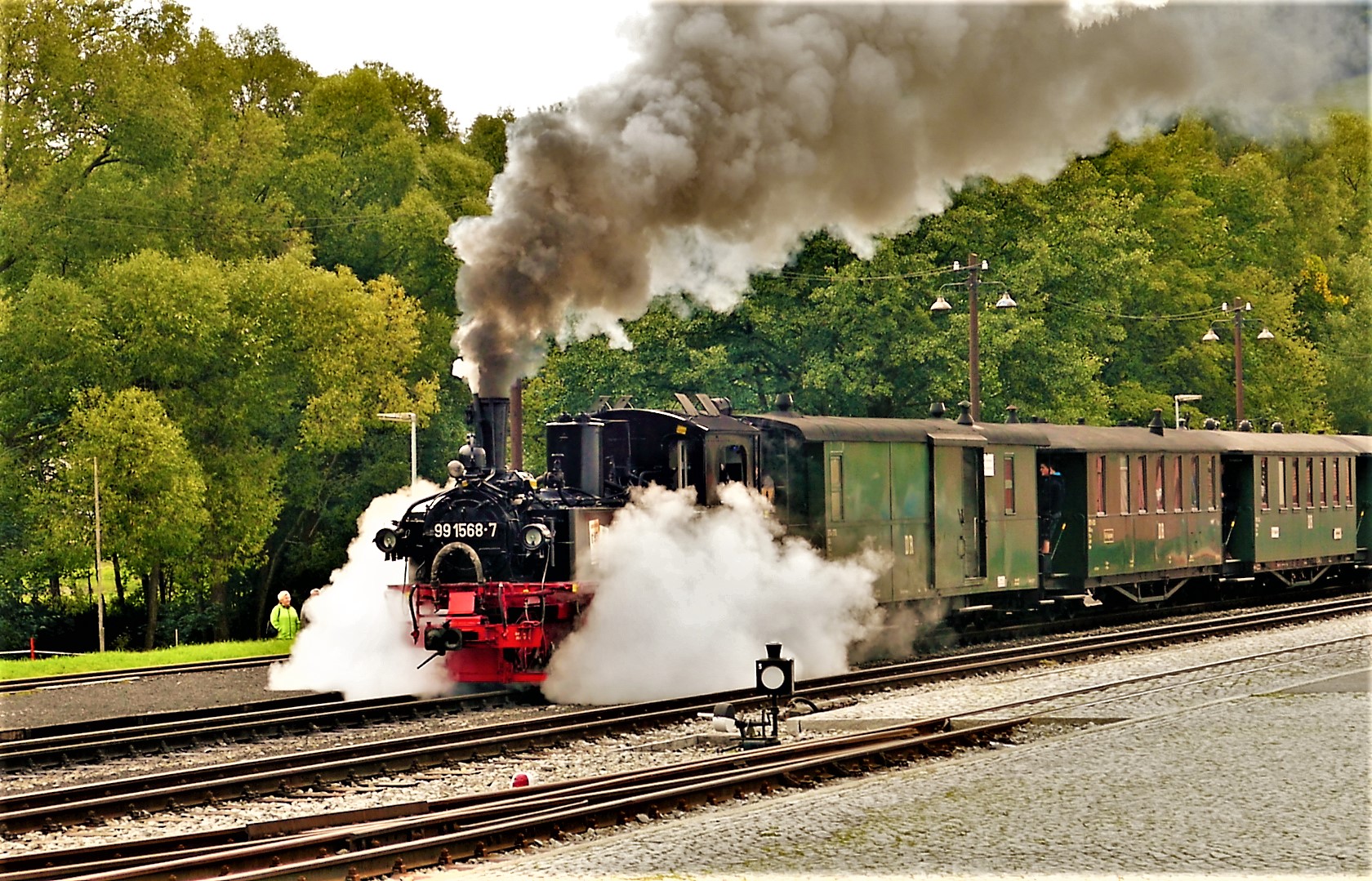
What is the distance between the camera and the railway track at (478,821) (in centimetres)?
883

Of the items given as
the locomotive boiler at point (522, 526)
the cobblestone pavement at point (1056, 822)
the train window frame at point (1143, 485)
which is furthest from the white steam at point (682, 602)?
the train window frame at point (1143, 485)

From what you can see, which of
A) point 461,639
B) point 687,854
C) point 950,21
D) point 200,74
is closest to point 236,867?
point 687,854

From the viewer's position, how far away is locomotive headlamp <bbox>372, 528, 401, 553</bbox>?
55.4 feet

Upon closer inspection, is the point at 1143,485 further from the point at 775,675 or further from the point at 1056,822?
the point at 1056,822

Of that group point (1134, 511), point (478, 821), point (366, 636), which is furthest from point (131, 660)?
point (478, 821)

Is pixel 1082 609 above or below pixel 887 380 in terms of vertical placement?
below

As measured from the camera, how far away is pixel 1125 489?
25.3 metres

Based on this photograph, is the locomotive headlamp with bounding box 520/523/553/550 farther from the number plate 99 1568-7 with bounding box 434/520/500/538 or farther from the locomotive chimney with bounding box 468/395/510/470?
the locomotive chimney with bounding box 468/395/510/470

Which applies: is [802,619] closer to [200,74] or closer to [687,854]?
[687,854]

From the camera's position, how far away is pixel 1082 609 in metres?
26.3

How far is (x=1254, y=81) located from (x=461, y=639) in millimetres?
8918

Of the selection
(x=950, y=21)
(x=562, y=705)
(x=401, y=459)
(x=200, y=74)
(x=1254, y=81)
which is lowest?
(x=562, y=705)

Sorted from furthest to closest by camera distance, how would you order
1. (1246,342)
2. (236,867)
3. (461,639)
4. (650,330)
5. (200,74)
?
(1246,342) < (200,74) < (650,330) < (461,639) < (236,867)

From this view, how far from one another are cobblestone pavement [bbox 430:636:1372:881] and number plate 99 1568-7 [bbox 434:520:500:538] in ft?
18.7
